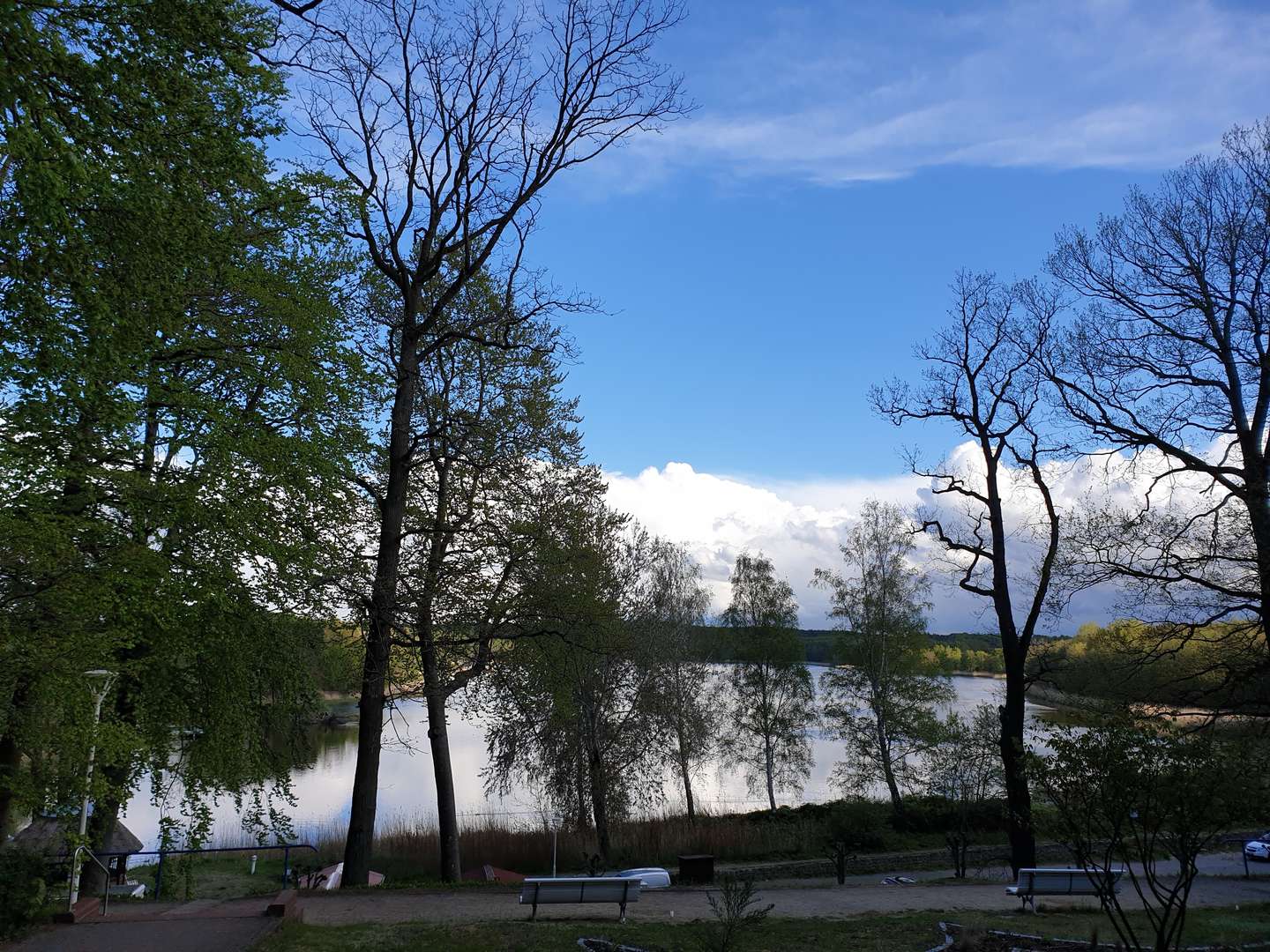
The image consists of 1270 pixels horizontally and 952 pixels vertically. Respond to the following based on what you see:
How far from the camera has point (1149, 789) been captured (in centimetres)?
741

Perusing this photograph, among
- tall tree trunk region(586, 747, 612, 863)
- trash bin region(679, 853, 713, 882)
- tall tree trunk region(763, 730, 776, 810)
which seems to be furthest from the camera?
tall tree trunk region(763, 730, 776, 810)

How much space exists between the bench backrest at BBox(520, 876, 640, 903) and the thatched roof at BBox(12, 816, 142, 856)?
17.3ft

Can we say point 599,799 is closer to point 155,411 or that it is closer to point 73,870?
point 73,870

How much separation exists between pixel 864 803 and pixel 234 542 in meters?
21.1

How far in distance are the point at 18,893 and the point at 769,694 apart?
111 feet

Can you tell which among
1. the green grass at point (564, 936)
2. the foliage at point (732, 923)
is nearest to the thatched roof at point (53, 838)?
the green grass at point (564, 936)

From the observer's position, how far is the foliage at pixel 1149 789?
7328 mm

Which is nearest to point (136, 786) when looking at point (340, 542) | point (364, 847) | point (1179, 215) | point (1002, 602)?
point (364, 847)

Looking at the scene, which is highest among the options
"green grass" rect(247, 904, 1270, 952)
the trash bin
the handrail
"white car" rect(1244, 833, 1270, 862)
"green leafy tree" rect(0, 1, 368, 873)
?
"green leafy tree" rect(0, 1, 368, 873)

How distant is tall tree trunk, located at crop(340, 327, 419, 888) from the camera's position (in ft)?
44.5

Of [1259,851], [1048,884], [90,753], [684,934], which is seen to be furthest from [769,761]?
[90,753]

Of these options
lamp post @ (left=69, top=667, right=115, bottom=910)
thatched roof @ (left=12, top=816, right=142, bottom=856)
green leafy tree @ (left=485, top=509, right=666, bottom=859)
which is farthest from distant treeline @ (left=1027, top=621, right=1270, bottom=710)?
thatched roof @ (left=12, top=816, right=142, bottom=856)

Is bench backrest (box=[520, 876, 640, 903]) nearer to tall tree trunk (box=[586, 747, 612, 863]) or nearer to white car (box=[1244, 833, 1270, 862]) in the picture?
tall tree trunk (box=[586, 747, 612, 863])

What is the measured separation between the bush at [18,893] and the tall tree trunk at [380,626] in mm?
4830
